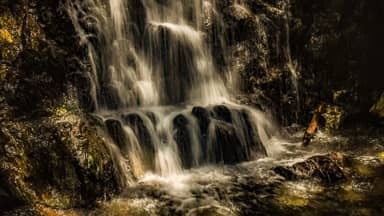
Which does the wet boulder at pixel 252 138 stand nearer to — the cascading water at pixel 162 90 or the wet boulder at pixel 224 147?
the cascading water at pixel 162 90

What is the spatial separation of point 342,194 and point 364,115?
511 centimetres

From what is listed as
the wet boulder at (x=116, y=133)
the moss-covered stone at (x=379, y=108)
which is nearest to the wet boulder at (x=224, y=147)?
the wet boulder at (x=116, y=133)

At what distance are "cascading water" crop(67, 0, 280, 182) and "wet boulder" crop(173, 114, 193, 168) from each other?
0.08 ft

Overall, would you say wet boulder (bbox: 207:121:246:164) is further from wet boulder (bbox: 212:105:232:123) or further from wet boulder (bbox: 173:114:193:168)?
wet boulder (bbox: 173:114:193:168)

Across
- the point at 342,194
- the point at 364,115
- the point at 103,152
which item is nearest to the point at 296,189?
the point at 342,194

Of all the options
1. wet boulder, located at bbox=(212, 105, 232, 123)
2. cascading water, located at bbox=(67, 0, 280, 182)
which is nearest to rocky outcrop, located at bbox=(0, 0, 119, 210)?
cascading water, located at bbox=(67, 0, 280, 182)

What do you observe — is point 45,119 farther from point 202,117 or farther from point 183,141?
point 202,117

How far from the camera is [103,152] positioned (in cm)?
745

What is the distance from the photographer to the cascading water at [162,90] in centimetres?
887

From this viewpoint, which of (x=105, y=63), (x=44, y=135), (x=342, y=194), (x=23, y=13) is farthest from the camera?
(x=105, y=63)

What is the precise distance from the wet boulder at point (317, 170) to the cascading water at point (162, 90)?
1.43 meters

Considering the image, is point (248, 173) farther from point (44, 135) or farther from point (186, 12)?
point (186, 12)

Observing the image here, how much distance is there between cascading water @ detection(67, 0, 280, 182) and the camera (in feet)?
29.1

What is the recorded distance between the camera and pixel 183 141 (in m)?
9.14
